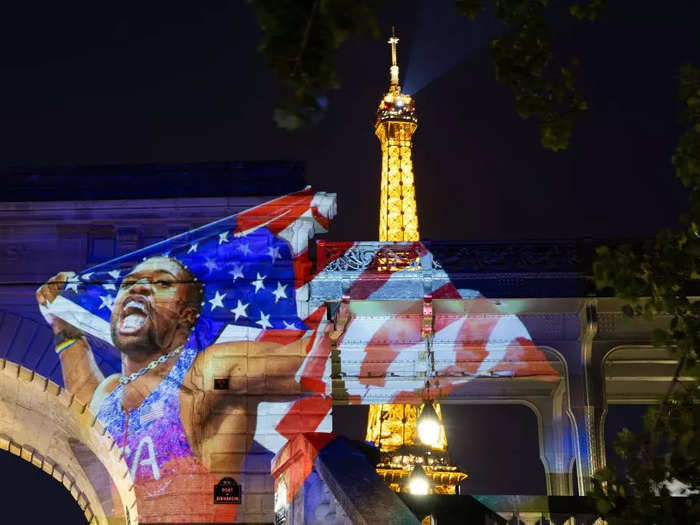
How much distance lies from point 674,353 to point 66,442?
1488cm

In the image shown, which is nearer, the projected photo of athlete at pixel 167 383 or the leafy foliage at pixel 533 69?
the leafy foliage at pixel 533 69

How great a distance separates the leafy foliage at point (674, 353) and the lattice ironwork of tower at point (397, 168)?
1410 inches

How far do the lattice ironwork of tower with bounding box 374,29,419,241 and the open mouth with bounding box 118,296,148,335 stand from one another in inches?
1059

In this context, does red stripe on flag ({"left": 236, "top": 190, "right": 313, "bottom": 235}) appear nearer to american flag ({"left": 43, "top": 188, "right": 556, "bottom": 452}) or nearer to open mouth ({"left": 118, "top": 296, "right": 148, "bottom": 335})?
american flag ({"left": 43, "top": 188, "right": 556, "bottom": 452})

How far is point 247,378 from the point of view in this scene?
1792cm

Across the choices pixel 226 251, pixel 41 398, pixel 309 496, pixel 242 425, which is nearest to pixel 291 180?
pixel 226 251

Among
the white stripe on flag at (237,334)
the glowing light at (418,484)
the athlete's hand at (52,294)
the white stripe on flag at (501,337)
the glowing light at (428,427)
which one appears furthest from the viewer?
the white stripe on flag at (501,337)

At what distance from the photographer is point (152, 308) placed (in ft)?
60.2

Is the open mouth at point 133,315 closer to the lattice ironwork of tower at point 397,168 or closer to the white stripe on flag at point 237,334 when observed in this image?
the white stripe on flag at point 237,334

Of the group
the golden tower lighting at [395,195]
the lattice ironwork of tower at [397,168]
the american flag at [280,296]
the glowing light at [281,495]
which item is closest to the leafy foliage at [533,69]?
the glowing light at [281,495]

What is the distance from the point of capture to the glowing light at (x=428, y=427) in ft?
43.9

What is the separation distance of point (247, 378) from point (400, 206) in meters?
29.2

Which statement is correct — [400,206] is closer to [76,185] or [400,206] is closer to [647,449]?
[76,185]

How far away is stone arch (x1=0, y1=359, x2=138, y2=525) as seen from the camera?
18.2m
